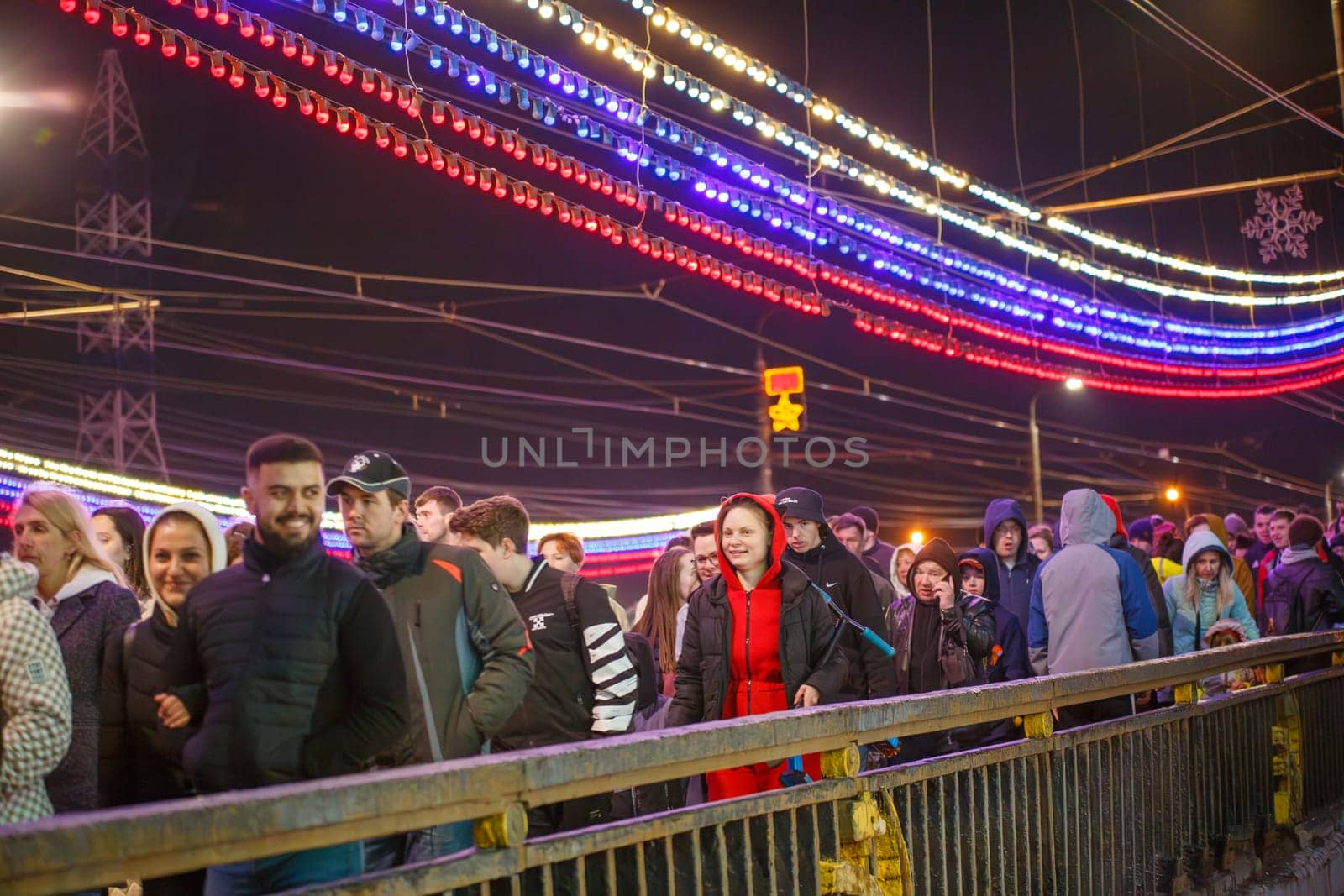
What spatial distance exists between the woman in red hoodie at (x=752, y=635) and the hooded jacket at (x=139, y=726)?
7.40 feet

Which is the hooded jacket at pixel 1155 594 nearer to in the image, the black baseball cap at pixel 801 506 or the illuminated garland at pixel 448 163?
the black baseball cap at pixel 801 506

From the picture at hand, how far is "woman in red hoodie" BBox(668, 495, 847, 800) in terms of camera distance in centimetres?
574

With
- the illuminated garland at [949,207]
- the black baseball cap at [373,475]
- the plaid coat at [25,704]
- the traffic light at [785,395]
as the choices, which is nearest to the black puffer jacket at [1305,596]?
the illuminated garland at [949,207]

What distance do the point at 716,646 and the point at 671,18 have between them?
778cm

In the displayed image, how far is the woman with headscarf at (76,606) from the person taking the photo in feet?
14.5

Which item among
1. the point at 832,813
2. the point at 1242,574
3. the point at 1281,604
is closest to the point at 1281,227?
the point at 1242,574

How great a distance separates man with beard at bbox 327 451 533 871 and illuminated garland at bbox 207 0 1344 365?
19.4 ft

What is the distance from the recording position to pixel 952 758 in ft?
13.8

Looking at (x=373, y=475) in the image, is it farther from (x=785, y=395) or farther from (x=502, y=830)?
(x=785, y=395)

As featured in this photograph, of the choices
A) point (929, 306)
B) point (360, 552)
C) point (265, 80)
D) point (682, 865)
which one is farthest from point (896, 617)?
point (929, 306)

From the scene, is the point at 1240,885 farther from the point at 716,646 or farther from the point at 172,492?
the point at 172,492

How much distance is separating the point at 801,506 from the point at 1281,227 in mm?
14126

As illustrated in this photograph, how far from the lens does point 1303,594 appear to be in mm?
10430

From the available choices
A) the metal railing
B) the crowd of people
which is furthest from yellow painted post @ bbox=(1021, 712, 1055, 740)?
the crowd of people
